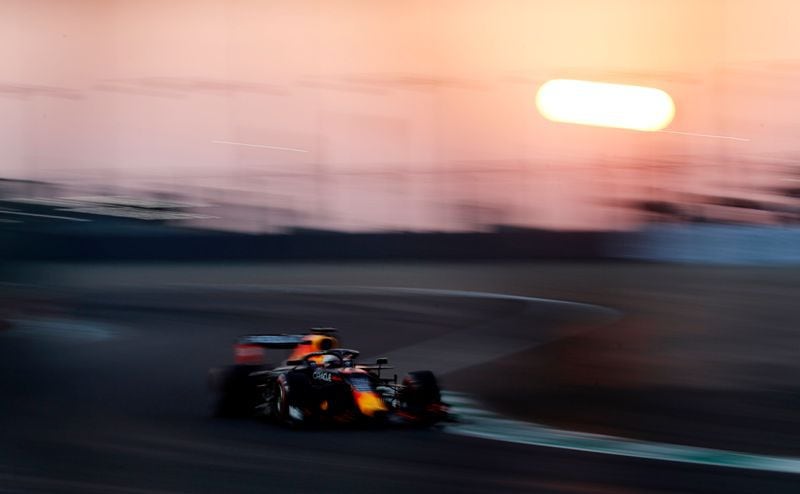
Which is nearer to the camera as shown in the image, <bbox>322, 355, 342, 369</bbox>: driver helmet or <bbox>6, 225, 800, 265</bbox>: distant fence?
<bbox>322, 355, 342, 369</bbox>: driver helmet

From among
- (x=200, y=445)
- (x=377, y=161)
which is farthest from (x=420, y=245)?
(x=200, y=445)

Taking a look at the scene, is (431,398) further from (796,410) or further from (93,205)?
(93,205)

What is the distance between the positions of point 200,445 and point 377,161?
12.0m

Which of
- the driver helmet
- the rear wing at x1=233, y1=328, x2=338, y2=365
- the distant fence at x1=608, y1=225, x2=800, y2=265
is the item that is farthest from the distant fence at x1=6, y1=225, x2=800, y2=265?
the driver helmet

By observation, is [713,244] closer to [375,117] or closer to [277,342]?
[375,117]

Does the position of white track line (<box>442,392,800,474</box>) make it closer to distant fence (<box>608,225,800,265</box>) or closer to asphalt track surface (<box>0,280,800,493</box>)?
asphalt track surface (<box>0,280,800,493</box>)

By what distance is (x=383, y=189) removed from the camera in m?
16.7

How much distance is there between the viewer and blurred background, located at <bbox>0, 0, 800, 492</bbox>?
549 inches

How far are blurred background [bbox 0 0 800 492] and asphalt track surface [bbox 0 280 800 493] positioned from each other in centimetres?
217

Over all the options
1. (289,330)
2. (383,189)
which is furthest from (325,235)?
(289,330)

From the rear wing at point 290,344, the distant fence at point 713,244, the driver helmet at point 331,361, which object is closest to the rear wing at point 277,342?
the rear wing at point 290,344

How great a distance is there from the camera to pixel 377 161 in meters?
16.9

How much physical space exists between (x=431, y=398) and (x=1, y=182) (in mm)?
13714

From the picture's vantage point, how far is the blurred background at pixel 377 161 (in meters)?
13.9
